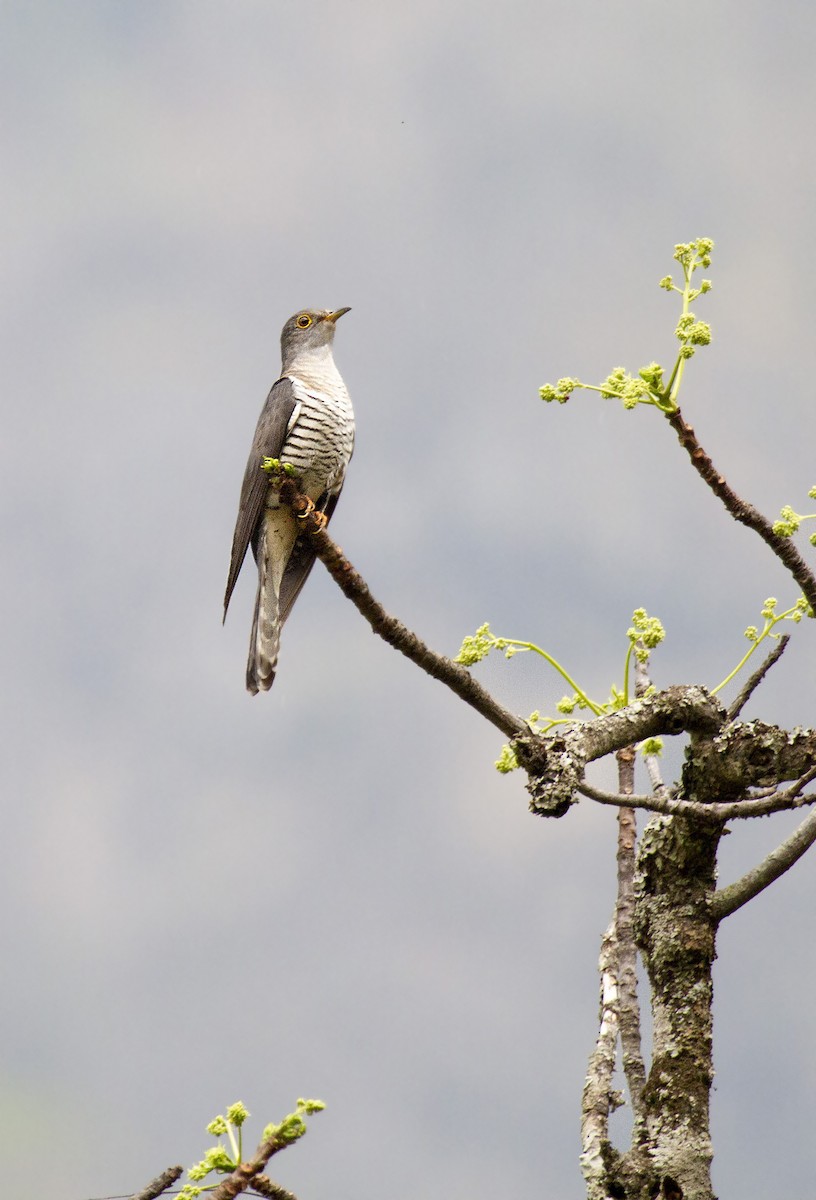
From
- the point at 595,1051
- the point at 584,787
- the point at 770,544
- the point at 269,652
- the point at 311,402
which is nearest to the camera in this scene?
the point at 584,787

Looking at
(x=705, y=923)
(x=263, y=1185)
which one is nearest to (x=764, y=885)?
(x=705, y=923)

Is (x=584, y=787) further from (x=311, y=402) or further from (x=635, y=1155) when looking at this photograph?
(x=311, y=402)

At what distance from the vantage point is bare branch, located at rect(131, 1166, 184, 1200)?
2881 mm

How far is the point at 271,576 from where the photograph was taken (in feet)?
21.3

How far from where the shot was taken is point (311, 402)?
21.5 feet

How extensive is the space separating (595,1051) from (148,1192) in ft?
5.88

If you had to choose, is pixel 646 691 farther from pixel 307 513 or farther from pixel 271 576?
pixel 271 576

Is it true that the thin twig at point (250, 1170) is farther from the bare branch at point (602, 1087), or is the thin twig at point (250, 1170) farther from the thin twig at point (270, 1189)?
the bare branch at point (602, 1087)

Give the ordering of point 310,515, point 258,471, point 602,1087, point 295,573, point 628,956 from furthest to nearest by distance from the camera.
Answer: point 295,573 < point 258,471 < point 628,956 < point 310,515 < point 602,1087

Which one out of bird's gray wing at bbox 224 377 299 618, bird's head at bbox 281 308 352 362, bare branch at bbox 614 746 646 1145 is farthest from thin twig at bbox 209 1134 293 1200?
bird's head at bbox 281 308 352 362

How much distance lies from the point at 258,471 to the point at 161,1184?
4088mm

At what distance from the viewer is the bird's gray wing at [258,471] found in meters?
6.30

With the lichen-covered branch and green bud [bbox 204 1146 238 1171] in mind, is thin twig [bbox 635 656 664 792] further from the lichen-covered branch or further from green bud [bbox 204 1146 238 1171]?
green bud [bbox 204 1146 238 1171]

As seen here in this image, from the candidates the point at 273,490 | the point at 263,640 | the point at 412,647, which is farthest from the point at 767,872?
the point at 273,490
